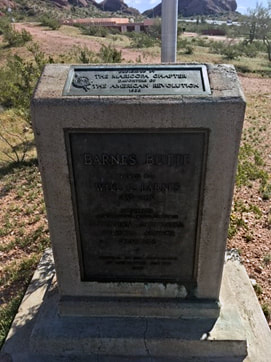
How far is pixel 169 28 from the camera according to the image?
12.1 feet

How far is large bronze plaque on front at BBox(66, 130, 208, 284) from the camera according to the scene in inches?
92.2

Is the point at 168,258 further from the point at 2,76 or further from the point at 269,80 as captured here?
the point at 269,80

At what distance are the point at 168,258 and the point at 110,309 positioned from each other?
67 cm

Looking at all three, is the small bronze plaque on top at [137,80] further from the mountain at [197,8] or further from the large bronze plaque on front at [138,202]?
the mountain at [197,8]

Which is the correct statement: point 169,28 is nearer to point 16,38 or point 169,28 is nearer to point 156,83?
point 156,83

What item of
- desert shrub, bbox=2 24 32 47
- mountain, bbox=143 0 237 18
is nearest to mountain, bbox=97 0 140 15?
mountain, bbox=143 0 237 18

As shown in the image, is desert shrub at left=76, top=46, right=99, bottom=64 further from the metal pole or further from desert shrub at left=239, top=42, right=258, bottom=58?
desert shrub at left=239, top=42, right=258, bottom=58

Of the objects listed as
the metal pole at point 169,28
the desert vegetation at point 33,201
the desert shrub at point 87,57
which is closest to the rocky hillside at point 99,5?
the desert shrub at point 87,57

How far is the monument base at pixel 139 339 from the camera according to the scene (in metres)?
2.75

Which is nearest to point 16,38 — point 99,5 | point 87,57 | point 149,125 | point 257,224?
point 87,57

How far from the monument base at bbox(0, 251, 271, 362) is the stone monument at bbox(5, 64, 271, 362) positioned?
0.01 m

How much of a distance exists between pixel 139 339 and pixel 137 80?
2.03 m

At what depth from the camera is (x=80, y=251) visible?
2.79 m

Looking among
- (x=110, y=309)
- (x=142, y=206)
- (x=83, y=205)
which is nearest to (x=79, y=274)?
(x=110, y=309)
